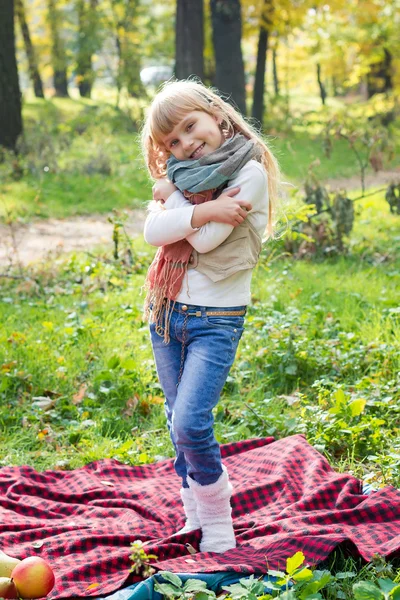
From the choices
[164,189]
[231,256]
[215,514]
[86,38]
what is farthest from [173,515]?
[86,38]

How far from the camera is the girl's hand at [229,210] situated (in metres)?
2.71

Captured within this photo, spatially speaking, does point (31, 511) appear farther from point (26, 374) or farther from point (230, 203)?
point (230, 203)

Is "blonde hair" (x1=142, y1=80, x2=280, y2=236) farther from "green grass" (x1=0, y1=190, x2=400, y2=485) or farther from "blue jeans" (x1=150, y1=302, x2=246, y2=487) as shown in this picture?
"green grass" (x1=0, y1=190, x2=400, y2=485)

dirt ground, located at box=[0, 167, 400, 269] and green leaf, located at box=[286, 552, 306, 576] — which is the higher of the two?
green leaf, located at box=[286, 552, 306, 576]

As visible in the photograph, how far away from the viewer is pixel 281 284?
6293mm

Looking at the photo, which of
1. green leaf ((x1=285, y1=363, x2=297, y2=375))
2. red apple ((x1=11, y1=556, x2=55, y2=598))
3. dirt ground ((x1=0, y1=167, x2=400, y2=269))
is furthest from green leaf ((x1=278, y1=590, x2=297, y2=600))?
dirt ground ((x1=0, y1=167, x2=400, y2=269))

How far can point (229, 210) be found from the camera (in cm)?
271

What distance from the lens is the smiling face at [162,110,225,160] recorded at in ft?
9.27

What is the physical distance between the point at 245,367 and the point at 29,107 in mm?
18839

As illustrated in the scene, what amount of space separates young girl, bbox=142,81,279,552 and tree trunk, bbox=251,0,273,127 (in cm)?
1383

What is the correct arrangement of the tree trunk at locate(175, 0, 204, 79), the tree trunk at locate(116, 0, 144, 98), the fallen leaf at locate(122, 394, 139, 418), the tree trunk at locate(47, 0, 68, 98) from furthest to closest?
the tree trunk at locate(47, 0, 68, 98) → the tree trunk at locate(116, 0, 144, 98) → the tree trunk at locate(175, 0, 204, 79) → the fallen leaf at locate(122, 394, 139, 418)

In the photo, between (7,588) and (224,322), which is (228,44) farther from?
(7,588)

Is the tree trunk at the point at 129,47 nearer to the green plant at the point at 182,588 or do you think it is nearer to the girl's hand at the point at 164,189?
the girl's hand at the point at 164,189

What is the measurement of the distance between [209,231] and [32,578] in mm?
1321
